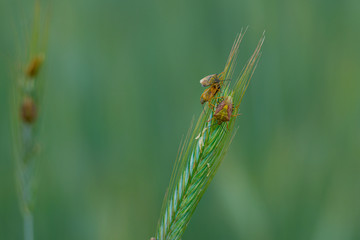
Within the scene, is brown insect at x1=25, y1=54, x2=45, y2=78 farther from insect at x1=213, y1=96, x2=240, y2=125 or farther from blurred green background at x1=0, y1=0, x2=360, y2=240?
blurred green background at x1=0, y1=0, x2=360, y2=240

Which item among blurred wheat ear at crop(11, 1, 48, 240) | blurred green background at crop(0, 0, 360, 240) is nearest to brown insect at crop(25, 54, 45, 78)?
blurred wheat ear at crop(11, 1, 48, 240)

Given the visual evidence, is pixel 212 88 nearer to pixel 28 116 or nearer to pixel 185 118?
pixel 28 116

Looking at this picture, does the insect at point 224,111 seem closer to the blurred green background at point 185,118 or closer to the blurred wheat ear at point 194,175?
the blurred wheat ear at point 194,175

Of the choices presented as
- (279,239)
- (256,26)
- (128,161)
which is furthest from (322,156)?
(128,161)

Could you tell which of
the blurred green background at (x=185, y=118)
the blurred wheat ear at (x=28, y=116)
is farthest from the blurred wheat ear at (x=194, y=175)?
the blurred green background at (x=185, y=118)

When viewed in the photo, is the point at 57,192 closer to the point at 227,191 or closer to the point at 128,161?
the point at 128,161
